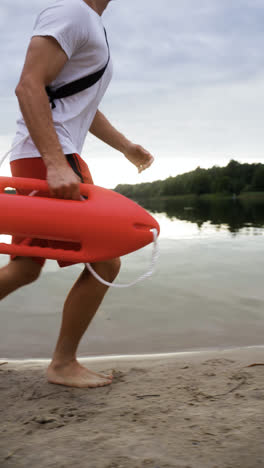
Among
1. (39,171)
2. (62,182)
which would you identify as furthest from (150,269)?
(39,171)

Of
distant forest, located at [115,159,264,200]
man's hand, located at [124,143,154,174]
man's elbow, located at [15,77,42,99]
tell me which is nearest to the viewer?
man's elbow, located at [15,77,42,99]

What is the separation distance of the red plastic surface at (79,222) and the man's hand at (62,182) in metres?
0.03

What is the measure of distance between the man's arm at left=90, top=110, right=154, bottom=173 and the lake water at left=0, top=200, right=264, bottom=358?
1.08 m

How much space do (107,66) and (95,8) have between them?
0.25m

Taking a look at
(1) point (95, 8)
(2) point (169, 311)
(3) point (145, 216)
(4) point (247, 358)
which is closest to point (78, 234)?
(3) point (145, 216)

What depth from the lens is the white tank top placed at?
5.41 feet

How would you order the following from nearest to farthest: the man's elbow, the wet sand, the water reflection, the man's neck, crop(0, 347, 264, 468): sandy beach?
crop(0, 347, 264, 468): sandy beach, the man's elbow, the man's neck, the wet sand, the water reflection

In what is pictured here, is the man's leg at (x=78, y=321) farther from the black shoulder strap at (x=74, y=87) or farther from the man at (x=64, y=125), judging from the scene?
the black shoulder strap at (x=74, y=87)

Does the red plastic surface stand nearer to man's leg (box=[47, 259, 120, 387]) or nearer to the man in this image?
the man

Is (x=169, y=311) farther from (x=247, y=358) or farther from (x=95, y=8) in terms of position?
(x=95, y=8)

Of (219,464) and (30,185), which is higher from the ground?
(30,185)

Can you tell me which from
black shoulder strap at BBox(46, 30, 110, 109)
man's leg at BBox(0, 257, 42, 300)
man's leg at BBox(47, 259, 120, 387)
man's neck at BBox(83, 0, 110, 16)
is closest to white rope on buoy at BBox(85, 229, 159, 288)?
man's leg at BBox(47, 259, 120, 387)

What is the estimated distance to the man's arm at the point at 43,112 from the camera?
5.32ft

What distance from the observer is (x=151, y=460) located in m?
1.20
